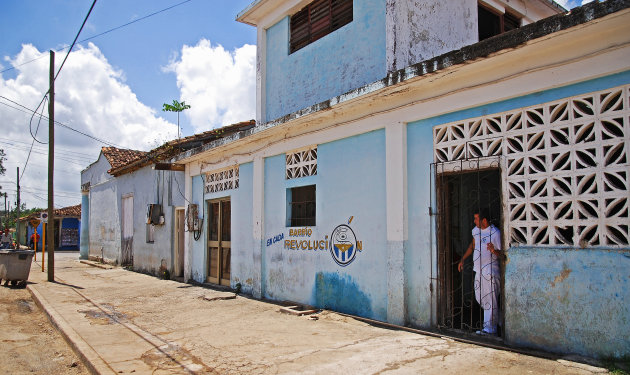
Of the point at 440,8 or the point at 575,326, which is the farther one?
the point at 440,8

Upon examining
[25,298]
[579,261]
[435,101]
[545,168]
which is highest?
[435,101]

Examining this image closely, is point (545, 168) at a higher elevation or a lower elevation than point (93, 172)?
lower

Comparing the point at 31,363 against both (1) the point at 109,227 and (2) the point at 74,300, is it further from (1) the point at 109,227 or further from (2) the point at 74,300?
(1) the point at 109,227

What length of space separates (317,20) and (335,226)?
4.13 metres

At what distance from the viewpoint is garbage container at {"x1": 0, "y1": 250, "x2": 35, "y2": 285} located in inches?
474

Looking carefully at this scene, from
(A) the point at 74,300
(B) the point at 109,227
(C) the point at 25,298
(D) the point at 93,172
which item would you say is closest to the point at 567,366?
(A) the point at 74,300

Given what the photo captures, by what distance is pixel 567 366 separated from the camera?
4445mm

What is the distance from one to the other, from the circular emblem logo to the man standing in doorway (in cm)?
207

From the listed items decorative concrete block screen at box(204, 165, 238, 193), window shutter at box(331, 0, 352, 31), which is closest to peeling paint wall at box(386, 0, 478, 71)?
window shutter at box(331, 0, 352, 31)

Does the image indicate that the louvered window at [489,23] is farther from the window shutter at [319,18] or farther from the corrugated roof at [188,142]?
the corrugated roof at [188,142]

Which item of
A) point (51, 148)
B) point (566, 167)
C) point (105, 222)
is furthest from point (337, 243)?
point (105, 222)

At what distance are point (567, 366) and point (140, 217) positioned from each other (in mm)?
14308

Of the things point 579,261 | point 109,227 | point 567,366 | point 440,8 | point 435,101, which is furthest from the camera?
point 109,227

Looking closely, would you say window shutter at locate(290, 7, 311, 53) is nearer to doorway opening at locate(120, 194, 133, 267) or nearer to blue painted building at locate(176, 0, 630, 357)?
blue painted building at locate(176, 0, 630, 357)
